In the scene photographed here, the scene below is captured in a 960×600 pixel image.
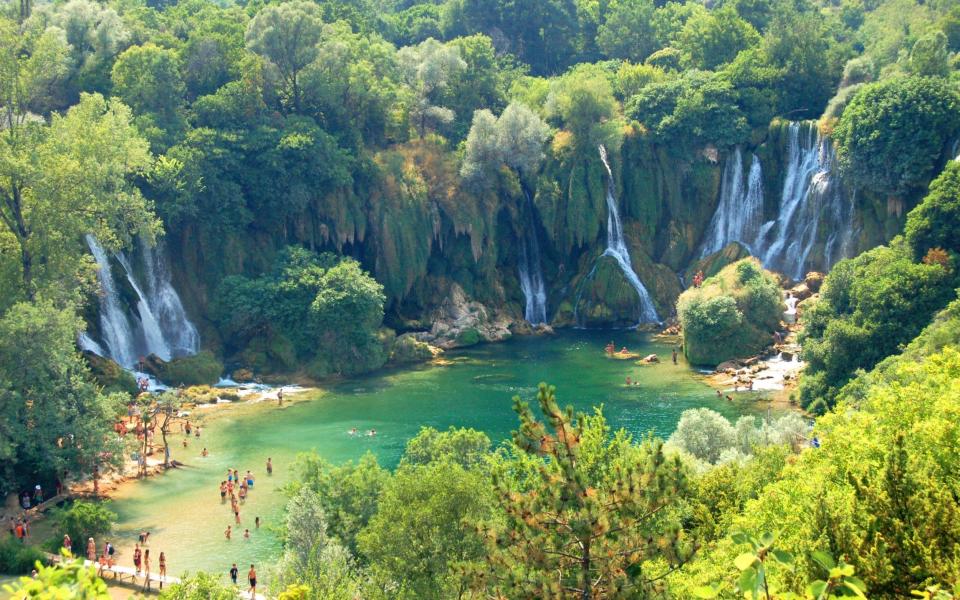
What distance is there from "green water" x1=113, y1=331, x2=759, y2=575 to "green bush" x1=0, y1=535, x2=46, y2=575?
3258 millimetres

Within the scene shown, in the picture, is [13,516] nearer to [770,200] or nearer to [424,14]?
[770,200]

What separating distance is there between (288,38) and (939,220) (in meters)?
43.8

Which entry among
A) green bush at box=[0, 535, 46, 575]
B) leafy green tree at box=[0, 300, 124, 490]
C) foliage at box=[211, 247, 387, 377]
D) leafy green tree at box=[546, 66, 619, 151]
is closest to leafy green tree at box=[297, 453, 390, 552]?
green bush at box=[0, 535, 46, 575]

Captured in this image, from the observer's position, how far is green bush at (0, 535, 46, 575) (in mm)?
30969

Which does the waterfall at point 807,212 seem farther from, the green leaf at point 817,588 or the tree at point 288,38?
the green leaf at point 817,588

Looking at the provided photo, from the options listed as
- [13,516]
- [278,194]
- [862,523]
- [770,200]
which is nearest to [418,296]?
[278,194]

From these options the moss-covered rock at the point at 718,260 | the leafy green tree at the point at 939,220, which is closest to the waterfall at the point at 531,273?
the moss-covered rock at the point at 718,260

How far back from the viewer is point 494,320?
69438 millimetres

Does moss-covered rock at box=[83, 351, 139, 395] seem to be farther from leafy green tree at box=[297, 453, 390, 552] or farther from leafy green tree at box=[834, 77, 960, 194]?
leafy green tree at box=[834, 77, 960, 194]

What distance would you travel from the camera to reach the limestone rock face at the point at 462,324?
66.1 m

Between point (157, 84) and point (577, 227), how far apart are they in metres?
31.0

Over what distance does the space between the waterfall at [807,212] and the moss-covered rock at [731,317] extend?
7.15 m

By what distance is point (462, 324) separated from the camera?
67562 mm

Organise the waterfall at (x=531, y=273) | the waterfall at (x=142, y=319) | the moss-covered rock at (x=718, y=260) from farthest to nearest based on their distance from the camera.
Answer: the waterfall at (x=531, y=273) < the moss-covered rock at (x=718, y=260) < the waterfall at (x=142, y=319)
